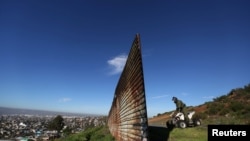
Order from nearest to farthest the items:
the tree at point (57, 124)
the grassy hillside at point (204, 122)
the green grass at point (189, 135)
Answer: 1. the green grass at point (189, 135)
2. the grassy hillside at point (204, 122)
3. the tree at point (57, 124)

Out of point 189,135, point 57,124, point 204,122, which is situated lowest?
point 57,124

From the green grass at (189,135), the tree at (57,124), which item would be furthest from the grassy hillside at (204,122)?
the tree at (57,124)

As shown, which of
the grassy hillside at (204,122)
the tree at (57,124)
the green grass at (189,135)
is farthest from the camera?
the tree at (57,124)

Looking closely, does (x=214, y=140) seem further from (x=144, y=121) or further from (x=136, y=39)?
(x=136, y=39)

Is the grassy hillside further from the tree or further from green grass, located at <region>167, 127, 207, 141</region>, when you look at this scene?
the tree

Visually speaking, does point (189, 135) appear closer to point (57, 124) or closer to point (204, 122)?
point (204, 122)

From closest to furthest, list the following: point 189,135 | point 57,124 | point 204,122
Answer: point 189,135, point 204,122, point 57,124

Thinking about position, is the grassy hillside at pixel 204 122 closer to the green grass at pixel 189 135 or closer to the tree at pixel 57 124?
the green grass at pixel 189 135

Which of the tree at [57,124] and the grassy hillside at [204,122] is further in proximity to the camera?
the tree at [57,124]

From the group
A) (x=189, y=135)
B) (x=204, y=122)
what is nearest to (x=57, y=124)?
(x=204, y=122)

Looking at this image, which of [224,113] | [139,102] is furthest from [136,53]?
[224,113]

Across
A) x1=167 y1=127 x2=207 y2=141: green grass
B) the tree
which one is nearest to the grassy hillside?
x1=167 y1=127 x2=207 y2=141: green grass

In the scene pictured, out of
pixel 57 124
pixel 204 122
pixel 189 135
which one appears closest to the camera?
pixel 189 135

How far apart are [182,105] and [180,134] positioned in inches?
113
